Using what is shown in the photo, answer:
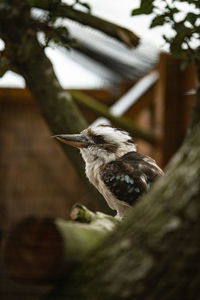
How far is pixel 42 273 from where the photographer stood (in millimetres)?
1021

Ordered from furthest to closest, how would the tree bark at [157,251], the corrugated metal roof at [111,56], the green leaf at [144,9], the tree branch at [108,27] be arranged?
the corrugated metal roof at [111,56] < the tree branch at [108,27] < the green leaf at [144,9] < the tree bark at [157,251]

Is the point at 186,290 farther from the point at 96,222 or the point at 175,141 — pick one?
the point at 175,141

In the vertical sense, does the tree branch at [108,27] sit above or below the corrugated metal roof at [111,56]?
above

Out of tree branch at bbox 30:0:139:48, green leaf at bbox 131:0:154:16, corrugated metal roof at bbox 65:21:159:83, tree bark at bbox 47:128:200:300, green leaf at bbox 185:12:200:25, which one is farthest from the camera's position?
corrugated metal roof at bbox 65:21:159:83

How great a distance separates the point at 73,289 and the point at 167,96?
3.06 metres

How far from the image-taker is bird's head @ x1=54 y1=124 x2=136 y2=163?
2.40 meters

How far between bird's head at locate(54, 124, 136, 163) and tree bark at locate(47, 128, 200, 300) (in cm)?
134

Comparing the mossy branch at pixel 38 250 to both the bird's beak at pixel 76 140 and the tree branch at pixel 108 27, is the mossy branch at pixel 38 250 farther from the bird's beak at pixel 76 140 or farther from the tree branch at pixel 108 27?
the tree branch at pixel 108 27

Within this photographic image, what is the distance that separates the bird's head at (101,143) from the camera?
2.40 meters

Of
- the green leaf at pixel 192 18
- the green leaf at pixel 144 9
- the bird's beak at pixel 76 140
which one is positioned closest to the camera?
the green leaf at pixel 192 18

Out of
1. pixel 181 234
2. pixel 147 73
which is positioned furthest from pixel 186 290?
pixel 147 73

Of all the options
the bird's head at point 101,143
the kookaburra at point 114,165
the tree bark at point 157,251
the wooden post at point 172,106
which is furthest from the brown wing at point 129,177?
Answer: the wooden post at point 172,106

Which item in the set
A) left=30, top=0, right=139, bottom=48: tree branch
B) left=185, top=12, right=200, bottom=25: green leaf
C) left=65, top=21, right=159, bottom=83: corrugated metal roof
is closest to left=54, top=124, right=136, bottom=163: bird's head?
left=30, top=0, right=139, bottom=48: tree branch

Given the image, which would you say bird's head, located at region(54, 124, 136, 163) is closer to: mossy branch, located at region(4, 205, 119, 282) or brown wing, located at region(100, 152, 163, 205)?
brown wing, located at region(100, 152, 163, 205)
